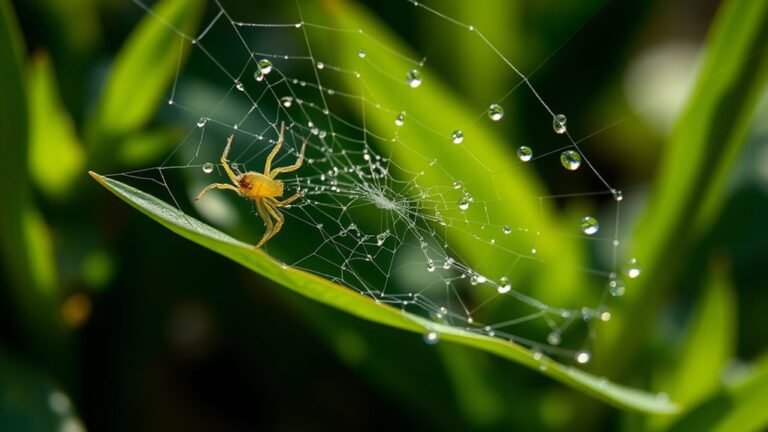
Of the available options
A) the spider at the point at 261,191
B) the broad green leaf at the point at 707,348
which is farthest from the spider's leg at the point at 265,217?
the broad green leaf at the point at 707,348

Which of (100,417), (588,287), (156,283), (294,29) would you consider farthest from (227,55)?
(588,287)

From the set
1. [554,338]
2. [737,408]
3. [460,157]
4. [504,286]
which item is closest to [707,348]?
[737,408]

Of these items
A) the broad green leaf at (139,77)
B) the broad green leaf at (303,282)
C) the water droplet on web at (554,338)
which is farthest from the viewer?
the water droplet on web at (554,338)

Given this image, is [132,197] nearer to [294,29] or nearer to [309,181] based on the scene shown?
[309,181]

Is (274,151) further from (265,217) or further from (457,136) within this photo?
(457,136)

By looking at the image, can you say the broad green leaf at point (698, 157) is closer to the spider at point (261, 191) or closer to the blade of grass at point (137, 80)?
the spider at point (261, 191)
